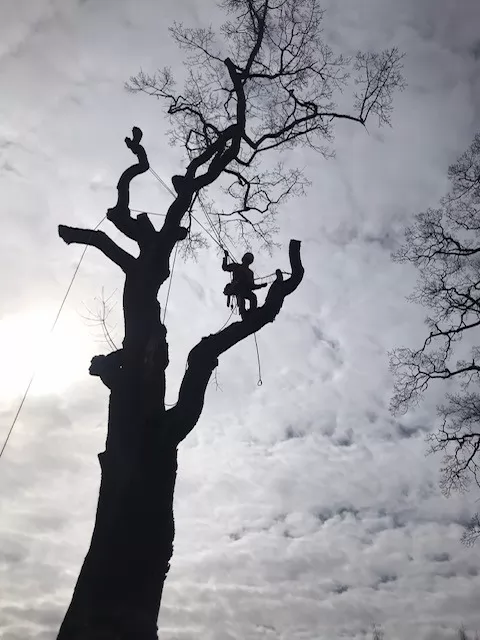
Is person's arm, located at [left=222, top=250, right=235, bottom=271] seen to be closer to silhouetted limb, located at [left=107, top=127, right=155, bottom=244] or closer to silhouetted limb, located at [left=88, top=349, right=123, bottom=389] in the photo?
silhouetted limb, located at [left=107, top=127, right=155, bottom=244]

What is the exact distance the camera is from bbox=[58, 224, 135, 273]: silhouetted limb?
553 centimetres

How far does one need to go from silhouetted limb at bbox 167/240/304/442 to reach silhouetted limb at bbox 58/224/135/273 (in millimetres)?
1350

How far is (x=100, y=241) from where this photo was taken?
5547 mm

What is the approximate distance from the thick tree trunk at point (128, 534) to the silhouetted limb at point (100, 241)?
5.09ft

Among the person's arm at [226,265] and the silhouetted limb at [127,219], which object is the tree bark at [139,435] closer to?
the silhouetted limb at [127,219]

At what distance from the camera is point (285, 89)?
8688 millimetres

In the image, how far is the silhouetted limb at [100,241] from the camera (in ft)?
18.1

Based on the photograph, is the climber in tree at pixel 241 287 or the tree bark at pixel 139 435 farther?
the climber in tree at pixel 241 287

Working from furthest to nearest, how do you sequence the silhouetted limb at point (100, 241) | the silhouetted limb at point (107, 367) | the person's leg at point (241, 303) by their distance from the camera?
the person's leg at point (241, 303) < the silhouetted limb at point (100, 241) < the silhouetted limb at point (107, 367)

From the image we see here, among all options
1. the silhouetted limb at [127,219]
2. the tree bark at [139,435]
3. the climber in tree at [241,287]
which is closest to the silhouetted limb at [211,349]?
the tree bark at [139,435]

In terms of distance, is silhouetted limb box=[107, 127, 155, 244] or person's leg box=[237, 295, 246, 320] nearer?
silhouetted limb box=[107, 127, 155, 244]

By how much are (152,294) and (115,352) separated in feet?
2.44

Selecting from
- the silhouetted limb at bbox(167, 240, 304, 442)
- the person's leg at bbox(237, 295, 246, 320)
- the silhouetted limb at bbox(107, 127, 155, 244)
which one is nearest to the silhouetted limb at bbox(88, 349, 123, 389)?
the silhouetted limb at bbox(167, 240, 304, 442)

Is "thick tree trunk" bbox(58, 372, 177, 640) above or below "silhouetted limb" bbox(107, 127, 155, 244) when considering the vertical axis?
below
